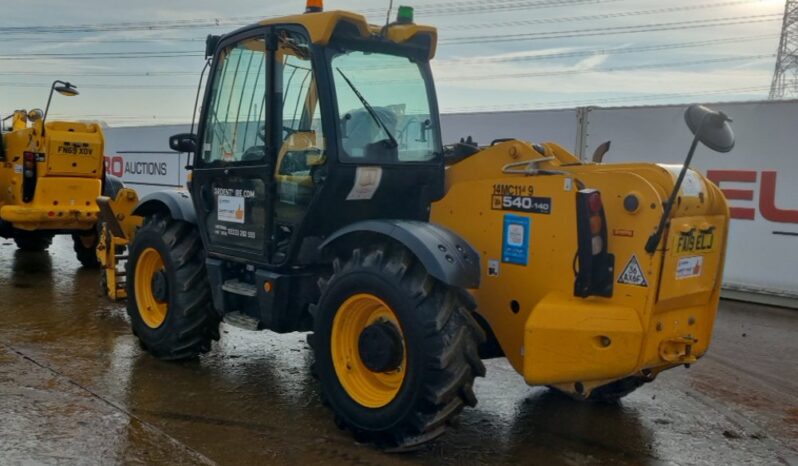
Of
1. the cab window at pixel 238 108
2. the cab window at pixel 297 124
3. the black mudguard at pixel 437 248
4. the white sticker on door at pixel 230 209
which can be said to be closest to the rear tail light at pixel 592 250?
the black mudguard at pixel 437 248

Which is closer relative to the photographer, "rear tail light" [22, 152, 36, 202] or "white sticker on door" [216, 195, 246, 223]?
"white sticker on door" [216, 195, 246, 223]

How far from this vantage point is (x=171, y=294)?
5555mm

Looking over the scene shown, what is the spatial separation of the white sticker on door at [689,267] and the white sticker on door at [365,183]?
179 centimetres

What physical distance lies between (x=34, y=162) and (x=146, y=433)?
638 centimetres

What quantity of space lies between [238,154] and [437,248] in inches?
74.6

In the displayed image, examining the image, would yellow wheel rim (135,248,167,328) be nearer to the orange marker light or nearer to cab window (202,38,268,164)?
cab window (202,38,268,164)

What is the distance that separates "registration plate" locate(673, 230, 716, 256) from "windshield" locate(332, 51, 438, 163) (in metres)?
1.66

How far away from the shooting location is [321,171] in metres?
4.52

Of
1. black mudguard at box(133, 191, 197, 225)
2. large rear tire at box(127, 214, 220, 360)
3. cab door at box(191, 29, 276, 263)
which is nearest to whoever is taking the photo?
cab door at box(191, 29, 276, 263)

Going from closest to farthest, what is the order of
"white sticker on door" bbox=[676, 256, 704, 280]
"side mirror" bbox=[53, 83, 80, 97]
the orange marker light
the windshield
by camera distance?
"white sticker on door" bbox=[676, 256, 704, 280] < the windshield < the orange marker light < "side mirror" bbox=[53, 83, 80, 97]

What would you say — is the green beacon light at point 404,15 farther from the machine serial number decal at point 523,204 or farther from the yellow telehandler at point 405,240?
the machine serial number decal at point 523,204

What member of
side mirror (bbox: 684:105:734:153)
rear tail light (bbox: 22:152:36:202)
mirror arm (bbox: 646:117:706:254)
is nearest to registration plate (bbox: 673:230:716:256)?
mirror arm (bbox: 646:117:706:254)

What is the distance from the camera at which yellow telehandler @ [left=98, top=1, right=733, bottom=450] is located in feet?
12.7

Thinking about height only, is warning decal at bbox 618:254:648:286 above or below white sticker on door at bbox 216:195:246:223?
below
